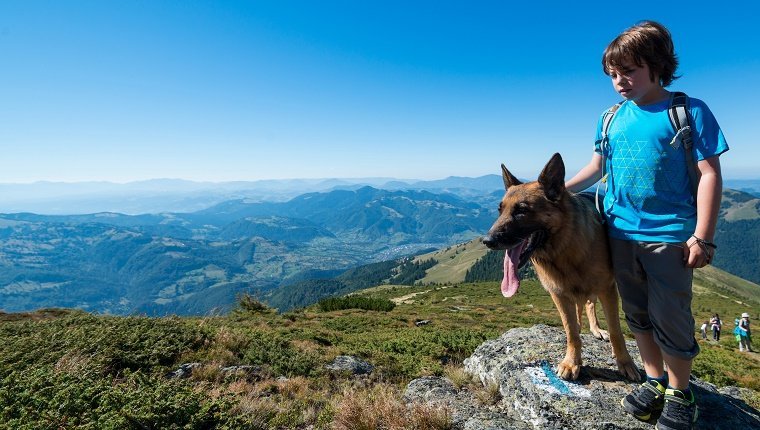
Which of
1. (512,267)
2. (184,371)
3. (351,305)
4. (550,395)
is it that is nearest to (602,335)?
(550,395)

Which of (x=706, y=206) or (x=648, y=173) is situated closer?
(x=706, y=206)

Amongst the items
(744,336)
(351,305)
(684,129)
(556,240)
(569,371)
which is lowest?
(351,305)

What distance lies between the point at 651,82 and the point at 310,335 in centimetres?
1214

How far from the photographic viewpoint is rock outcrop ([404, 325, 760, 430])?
3.98 meters

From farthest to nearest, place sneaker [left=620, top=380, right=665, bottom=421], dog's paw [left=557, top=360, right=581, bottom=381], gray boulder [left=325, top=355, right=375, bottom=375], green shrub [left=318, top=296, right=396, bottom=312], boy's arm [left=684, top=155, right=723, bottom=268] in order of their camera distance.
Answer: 1. green shrub [left=318, top=296, right=396, bottom=312]
2. gray boulder [left=325, top=355, right=375, bottom=375]
3. dog's paw [left=557, top=360, right=581, bottom=381]
4. sneaker [left=620, top=380, right=665, bottom=421]
5. boy's arm [left=684, top=155, right=723, bottom=268]

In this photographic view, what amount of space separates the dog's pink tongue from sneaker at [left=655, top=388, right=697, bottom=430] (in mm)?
1802

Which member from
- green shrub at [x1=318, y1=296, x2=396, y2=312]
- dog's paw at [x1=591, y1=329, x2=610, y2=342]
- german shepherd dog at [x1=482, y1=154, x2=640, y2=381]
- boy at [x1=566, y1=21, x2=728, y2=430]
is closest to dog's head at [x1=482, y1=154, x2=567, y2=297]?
german shepherd dog at [x1=482, y1=154, x2=640, y2=381]

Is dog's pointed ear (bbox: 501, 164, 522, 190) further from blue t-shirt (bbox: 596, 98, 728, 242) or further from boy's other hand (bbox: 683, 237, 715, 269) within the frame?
boy's other hand (bbox: 683, 237, 715, 269)

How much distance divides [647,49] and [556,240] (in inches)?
81.4

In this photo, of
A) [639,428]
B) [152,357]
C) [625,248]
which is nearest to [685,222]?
[625,248]

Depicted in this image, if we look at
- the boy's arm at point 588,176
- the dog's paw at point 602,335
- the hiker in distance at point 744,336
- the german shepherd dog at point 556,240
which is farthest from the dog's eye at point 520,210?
the hiker in distance at point 744,336

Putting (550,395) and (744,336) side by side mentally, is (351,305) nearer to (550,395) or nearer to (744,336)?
(550,395)

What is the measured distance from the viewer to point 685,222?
338 centimetres

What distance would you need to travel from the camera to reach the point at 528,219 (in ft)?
13.0
